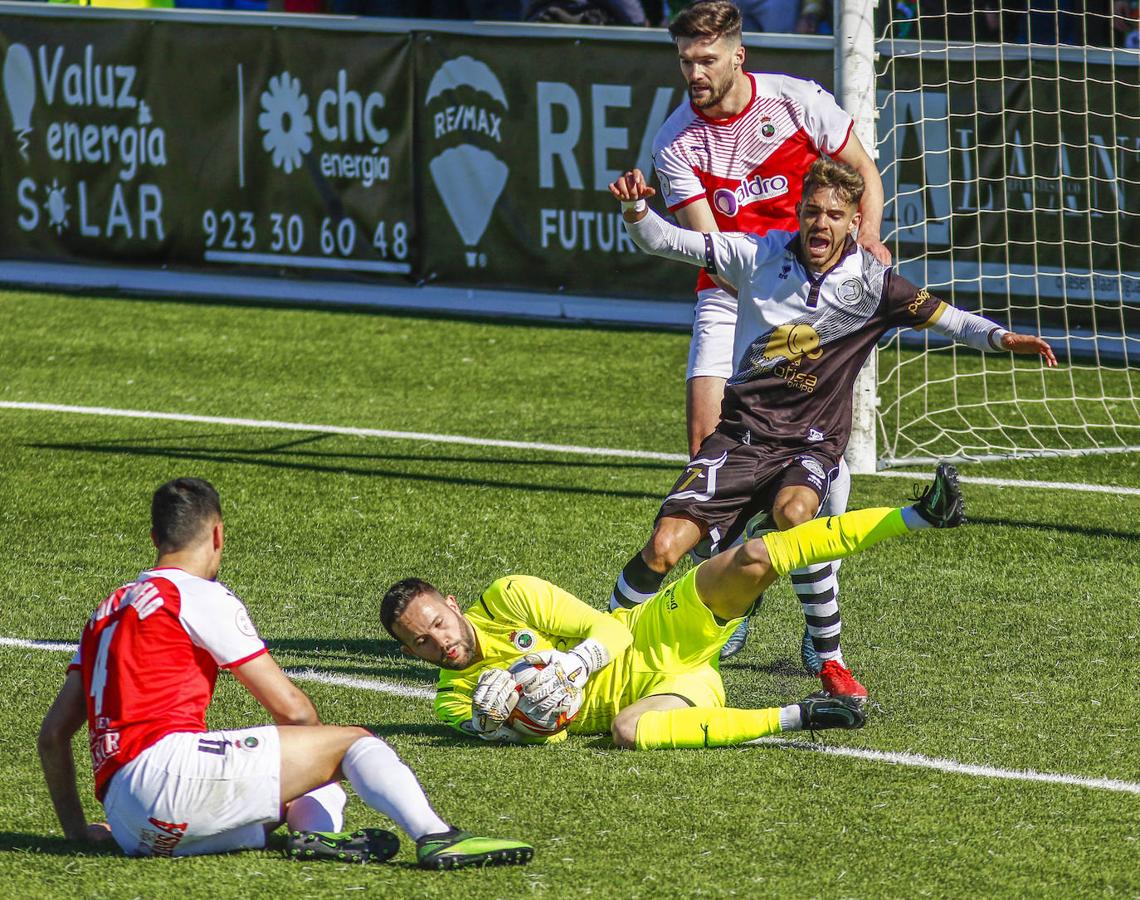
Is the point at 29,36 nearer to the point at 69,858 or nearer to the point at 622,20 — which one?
the point at 622,20

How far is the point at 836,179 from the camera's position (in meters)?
6.28

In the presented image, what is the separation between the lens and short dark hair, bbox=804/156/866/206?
20.6 feet

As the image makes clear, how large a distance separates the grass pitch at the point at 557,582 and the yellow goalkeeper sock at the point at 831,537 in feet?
1.97

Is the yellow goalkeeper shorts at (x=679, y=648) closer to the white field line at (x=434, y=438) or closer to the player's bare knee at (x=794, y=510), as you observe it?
the player's bare knee at (x=794, y=510)

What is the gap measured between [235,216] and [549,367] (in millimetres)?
4221

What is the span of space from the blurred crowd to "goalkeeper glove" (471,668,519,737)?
19.2 ft

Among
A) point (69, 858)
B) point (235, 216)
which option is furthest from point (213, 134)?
point (69, 858)

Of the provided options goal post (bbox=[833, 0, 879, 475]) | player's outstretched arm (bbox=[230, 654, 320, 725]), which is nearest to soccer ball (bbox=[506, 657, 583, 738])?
player's outstretched arm (bbox=[230, 654, 320, 725])

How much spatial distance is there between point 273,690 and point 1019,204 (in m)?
9.02

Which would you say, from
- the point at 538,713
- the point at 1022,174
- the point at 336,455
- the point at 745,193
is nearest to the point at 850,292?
the point at 745,193

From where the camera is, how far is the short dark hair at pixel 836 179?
20.6 ft

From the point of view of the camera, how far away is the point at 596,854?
490cm

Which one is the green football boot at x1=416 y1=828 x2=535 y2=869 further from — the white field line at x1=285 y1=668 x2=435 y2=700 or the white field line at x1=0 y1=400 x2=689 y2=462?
the white field line at x1=0 y1=400 x2=689 y2=462

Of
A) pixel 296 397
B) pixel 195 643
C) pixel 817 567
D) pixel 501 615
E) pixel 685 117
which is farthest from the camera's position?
pixel 296 397
